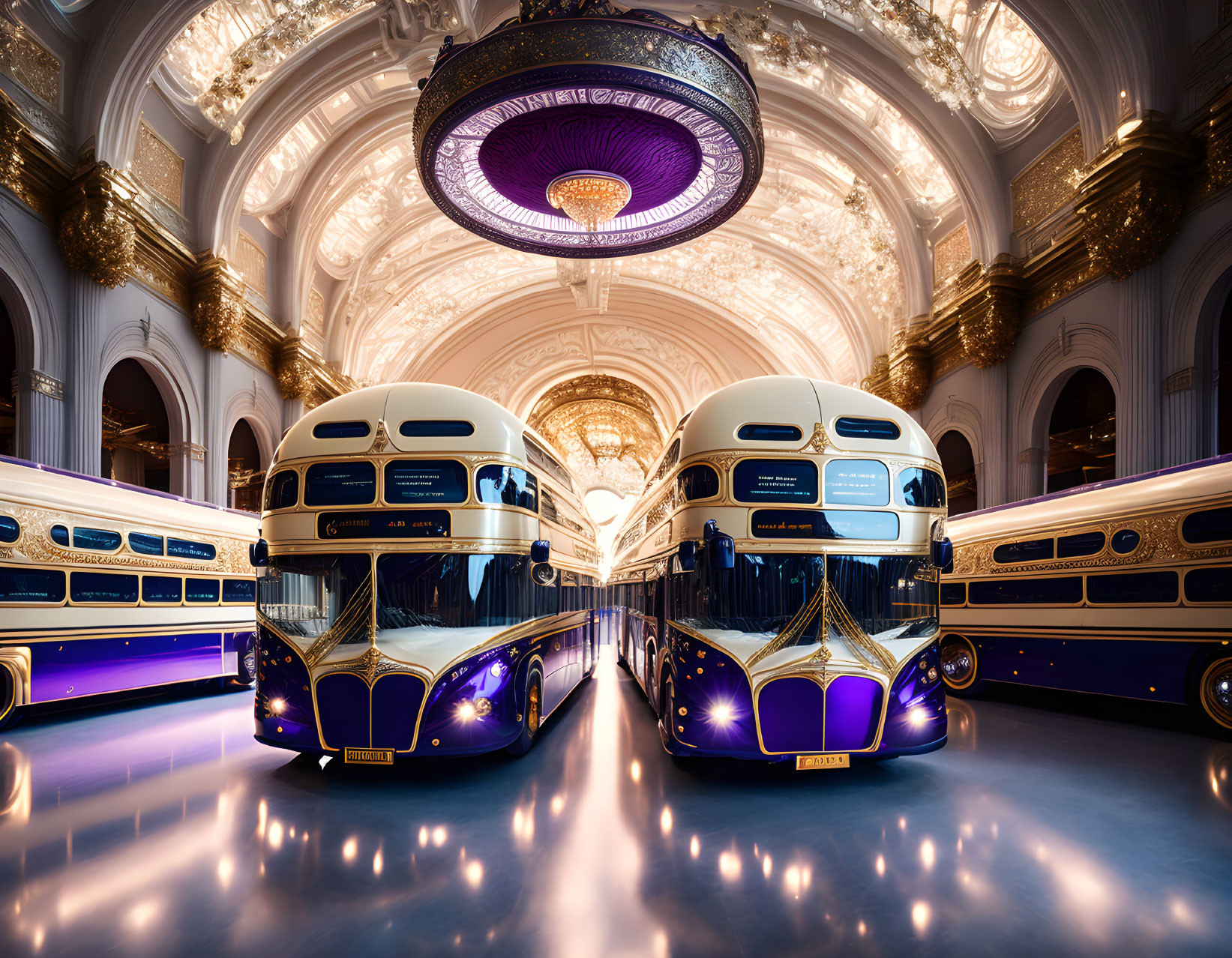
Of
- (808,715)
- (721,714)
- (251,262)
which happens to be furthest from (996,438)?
(251,262)

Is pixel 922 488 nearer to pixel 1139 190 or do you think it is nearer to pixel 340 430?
pixel 340 430

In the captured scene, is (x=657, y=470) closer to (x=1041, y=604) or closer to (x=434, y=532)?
(x=434, y=532)

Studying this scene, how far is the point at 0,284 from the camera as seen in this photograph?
9.39 m

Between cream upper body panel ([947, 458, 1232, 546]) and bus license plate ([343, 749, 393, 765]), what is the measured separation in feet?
23.8

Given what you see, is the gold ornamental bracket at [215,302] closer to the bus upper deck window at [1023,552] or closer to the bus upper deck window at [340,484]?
the bus upper deck window at [340,484]

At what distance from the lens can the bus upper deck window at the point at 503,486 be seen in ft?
17.6

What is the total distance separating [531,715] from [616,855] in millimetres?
2396

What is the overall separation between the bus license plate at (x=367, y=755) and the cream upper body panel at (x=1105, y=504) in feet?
23.8

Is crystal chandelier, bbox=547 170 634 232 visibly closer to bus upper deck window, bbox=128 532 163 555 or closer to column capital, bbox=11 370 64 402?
bus upper deck window, bbox=128 532 163 555

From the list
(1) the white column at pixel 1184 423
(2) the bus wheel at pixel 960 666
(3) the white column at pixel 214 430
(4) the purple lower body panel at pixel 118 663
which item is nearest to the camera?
(4) the purple lower body panel at pixel 118 663

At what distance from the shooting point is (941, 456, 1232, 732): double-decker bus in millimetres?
6559

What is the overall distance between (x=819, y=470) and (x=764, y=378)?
0.98 meters

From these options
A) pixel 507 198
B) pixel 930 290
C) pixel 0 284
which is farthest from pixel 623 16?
pixel 930 290

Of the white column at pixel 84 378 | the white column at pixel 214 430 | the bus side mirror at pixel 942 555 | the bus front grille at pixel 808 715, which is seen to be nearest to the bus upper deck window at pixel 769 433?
the bus side mirror at pixel 942 555
